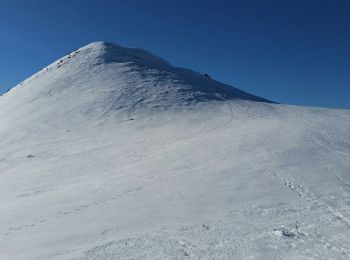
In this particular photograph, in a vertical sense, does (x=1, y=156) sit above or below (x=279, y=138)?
below

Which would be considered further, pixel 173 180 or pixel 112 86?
pixel 112 86

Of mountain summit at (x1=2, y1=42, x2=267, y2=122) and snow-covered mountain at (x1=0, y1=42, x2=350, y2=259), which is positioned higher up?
mountain summit at (x1=2, y1=42, x2=267, y2=122)

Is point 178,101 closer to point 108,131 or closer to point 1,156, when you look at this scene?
point 108,131

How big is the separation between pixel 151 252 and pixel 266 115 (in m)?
27.9

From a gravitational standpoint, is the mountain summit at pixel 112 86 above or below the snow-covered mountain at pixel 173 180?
above

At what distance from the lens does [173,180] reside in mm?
19344

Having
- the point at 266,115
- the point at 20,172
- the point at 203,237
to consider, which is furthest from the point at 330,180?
the point at 266,115

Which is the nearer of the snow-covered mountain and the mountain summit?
the snow-covered mountain

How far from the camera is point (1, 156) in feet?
99.1

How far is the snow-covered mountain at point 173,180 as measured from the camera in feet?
40.4

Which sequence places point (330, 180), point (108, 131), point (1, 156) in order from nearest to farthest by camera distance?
point (330, 180) < point (1, 156) < point (108, 131)

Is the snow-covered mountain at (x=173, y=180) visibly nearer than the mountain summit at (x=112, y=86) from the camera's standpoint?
Yes

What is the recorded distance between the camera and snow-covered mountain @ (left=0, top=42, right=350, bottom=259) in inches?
485

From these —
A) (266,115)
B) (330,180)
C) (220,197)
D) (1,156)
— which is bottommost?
(1,156)
